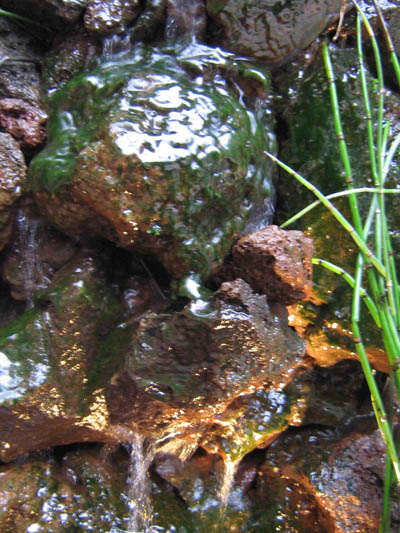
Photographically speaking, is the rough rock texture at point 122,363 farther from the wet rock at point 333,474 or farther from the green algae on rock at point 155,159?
the wet rock at point 333,474

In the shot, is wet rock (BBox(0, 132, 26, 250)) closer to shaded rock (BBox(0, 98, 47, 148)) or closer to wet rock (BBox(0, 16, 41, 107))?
shaded rock (BBox(0, 98, 47, 148))

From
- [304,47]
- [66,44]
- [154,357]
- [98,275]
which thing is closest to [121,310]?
[98,275]

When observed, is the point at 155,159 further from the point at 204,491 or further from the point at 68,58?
the point at 204,491

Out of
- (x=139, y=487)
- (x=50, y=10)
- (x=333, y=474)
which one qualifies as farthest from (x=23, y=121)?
(x=333, y=474)

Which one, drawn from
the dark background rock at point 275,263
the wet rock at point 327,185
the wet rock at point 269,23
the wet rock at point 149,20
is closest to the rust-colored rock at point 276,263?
the dark background rock at point 275,263

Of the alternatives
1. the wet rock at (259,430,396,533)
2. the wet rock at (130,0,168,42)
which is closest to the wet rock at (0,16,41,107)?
the wet rock at (130,0,168,42)

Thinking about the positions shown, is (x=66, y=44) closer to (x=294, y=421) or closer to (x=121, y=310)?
(x=121, y=310)

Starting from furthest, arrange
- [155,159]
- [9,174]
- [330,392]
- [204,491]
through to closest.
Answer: [330,392], [204,491], [9,174], [155,159]
